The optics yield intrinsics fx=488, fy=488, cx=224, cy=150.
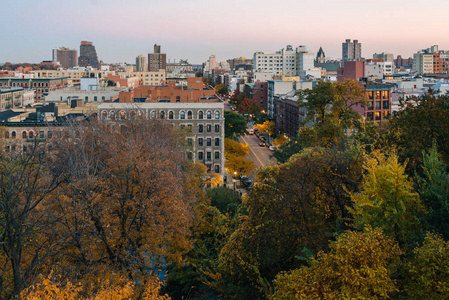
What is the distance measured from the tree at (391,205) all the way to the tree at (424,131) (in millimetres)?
8669

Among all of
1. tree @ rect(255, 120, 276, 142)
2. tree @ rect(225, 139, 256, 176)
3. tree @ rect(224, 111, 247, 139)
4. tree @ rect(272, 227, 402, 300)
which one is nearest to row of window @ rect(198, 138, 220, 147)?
tree @ rect(225, 139, 256, 176)

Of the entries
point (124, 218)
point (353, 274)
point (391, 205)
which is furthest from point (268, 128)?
point (353, 274)

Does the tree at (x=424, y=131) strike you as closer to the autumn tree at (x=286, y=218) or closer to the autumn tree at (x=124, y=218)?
the autumn tree at (x=286, y=218)

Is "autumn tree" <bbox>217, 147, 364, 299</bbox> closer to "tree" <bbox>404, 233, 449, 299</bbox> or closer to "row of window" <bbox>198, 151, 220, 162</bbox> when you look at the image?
"tree" <bbox>404, 233, 449, 299</bbox>

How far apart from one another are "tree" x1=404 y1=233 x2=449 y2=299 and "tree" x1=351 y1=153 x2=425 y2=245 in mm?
2814

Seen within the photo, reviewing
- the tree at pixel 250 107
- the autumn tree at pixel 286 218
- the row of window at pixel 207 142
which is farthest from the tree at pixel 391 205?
the tree at pixel 250 107

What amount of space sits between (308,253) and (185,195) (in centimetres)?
1606

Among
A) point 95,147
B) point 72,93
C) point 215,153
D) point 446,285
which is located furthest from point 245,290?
point 72,93

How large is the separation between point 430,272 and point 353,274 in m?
2.51

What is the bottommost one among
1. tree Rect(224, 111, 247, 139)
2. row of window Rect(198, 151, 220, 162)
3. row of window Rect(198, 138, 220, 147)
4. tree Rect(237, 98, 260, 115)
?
row of window Rect(198, 151, 220, 162)

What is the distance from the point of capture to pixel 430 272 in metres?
16.4

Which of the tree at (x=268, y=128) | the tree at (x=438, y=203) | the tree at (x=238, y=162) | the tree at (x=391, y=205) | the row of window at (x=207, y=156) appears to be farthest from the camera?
the tree at (x=268, y=128)

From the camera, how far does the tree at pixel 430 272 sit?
1627 centimetres

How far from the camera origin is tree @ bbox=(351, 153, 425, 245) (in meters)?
20.1
